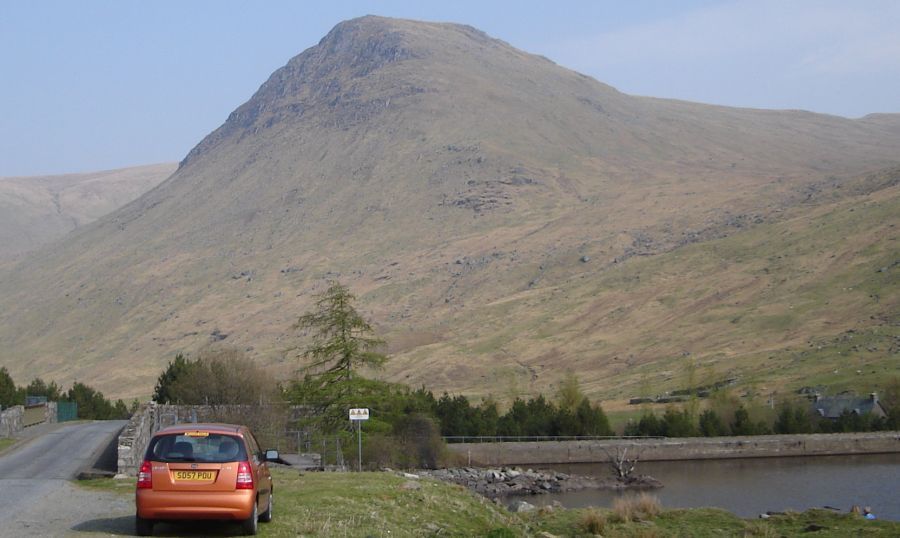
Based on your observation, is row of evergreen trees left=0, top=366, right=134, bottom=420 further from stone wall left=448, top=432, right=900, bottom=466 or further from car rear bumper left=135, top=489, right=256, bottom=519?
car rear bumper left=135, top=489, right=256, bottom=519

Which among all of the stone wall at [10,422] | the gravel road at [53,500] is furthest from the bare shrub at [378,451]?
the gravel road at [53,500]

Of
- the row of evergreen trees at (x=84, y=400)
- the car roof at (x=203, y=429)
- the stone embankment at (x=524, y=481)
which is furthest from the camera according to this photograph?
the row of evergreen trees at (x=84, y=400)

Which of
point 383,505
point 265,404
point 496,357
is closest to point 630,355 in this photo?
point 496,357

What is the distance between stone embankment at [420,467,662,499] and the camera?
69875 mm

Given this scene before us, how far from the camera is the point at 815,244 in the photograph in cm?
17688

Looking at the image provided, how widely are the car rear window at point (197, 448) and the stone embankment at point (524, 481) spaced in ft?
166

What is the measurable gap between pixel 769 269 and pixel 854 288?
2191 cm

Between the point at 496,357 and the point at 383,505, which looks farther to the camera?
the point at 496,357

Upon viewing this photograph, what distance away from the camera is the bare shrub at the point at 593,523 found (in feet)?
96.3

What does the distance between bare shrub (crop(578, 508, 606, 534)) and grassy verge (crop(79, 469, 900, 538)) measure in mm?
27

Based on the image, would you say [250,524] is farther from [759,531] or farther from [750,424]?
[750,424]

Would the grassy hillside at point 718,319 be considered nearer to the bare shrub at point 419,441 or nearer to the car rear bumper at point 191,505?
the bare shrub at point 419,441

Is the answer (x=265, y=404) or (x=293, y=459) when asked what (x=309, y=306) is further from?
(x=293, y=459)

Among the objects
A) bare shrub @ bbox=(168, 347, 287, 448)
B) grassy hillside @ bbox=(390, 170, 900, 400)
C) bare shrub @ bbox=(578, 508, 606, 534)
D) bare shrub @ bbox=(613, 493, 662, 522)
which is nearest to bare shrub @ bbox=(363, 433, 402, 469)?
bare shrub @ bbox=(168, 347, 287, 448)
